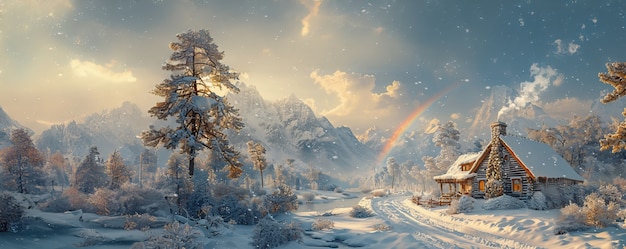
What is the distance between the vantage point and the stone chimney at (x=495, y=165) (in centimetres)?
3158

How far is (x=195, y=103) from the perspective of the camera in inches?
558

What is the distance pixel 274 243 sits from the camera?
1478 cm

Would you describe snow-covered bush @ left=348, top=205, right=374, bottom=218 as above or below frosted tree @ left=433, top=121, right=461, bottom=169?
below

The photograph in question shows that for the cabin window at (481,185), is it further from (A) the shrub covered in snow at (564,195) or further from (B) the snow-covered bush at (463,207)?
(B) the snow-covered bush at (463,207)

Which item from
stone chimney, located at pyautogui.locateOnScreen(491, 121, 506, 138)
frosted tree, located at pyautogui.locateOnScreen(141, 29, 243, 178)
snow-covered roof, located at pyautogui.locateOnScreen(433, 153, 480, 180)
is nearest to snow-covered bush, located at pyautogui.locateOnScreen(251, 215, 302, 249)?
frosted tree, located at pyautogui.locateOnScreen(141, 29, 243, 178)

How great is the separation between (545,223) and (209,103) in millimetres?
19667

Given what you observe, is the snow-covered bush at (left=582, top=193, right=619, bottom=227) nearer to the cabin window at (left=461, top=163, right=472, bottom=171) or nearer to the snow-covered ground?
the snow-covered ground

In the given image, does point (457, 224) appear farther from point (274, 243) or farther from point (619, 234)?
point (274, 243)

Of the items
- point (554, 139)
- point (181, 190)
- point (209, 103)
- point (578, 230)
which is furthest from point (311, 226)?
point (554, 139)

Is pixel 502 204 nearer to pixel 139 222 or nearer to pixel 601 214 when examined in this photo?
pixel 601 214

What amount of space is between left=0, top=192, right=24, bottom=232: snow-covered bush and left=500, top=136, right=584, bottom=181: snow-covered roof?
34.4 meters

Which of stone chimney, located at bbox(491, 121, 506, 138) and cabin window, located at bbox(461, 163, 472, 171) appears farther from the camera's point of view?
cabin window, located at bbox(461, 163, 472, 171)

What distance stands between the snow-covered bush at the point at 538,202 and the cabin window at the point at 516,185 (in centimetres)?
264

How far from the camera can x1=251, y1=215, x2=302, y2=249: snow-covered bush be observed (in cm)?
1473
